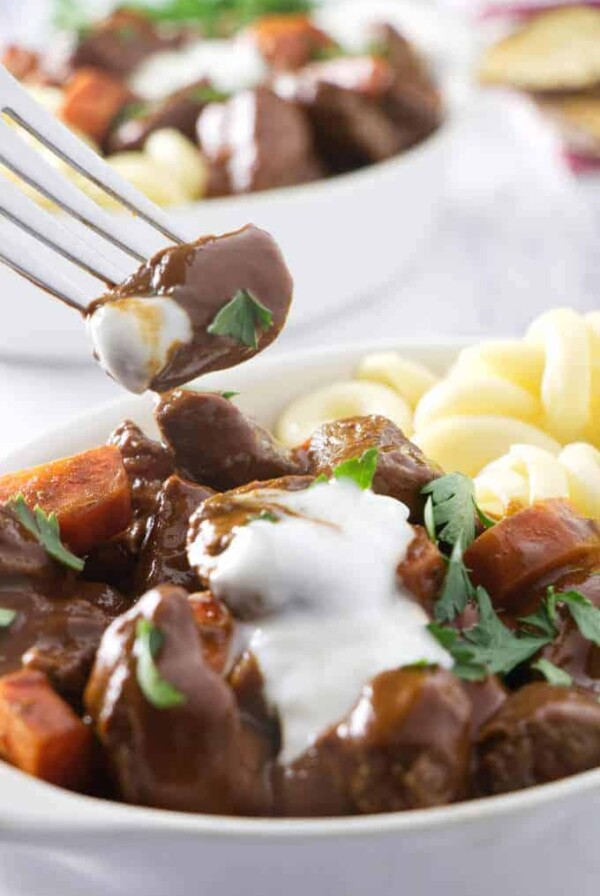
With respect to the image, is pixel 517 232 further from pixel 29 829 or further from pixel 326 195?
pixel 29 829

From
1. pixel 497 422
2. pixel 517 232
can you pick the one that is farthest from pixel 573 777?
pixel 517 232

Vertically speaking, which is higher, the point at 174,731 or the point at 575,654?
the point at 174,731

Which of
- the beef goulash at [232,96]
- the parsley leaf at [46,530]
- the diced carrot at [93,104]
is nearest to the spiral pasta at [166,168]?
the beef goulash at [232,96]

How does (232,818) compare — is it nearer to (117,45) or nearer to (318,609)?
(318,609)

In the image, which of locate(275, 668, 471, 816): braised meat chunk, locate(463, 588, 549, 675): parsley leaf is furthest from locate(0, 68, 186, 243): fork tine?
locate(275, 668, 471, 816): braised meat chunk

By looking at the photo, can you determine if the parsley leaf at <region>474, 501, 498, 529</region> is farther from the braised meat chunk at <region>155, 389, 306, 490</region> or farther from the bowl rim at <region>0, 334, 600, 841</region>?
the bowl rim at <region>0, 334, 600, 841</region>

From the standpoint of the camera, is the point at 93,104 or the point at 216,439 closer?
the point at 216,439

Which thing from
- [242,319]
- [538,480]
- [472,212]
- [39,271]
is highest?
[39,271]

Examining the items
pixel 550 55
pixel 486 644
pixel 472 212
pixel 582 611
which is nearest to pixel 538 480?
pixel 582 611
